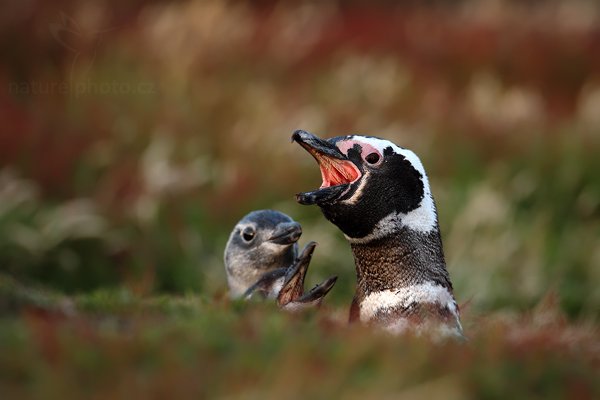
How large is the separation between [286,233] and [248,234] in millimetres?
344

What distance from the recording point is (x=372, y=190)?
4.94 meters

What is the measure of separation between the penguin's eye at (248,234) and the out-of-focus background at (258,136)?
1.81m

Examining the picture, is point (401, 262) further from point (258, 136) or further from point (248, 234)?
point (258, 136)

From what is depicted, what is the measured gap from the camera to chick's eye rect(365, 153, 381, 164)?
197 inches

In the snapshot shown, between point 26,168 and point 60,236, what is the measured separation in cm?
124

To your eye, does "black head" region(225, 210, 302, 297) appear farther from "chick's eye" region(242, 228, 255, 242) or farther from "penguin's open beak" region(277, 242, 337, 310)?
Result: "penguin's open beak" region(277, 242, 337, 310)

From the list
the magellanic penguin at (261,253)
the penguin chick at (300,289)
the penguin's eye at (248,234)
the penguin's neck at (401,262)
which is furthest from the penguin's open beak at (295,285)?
the penguin's eye at (248,234)

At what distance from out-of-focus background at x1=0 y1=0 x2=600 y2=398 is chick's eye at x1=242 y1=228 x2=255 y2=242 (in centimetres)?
180

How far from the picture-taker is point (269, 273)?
20.2ft

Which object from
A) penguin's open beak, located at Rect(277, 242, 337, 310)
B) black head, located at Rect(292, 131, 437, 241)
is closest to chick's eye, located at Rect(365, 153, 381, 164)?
black head, located at Rect(292, 131, 437, 241)

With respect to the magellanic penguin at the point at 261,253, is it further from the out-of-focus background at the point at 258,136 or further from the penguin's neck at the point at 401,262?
the out-of-focus background at the point at 258,136

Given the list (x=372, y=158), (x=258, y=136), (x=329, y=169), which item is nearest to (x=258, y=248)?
(x=329, y=169)

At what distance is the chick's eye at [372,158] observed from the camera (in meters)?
4.99

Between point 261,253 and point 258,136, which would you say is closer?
point 261,253
